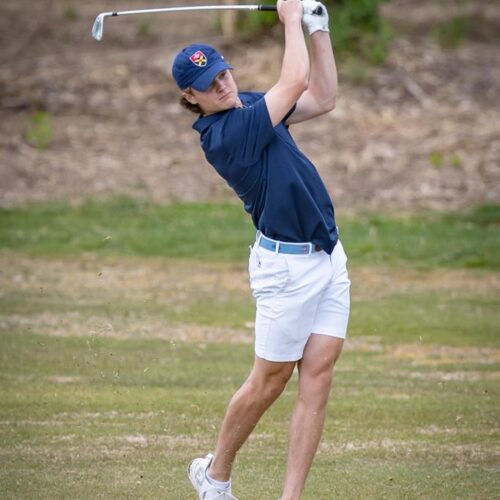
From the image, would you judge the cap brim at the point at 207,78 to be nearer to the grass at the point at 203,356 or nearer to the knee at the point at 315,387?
the knee at the point at 315,387

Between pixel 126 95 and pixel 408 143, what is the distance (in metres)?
4.75

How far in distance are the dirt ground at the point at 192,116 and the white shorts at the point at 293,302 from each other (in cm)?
1075

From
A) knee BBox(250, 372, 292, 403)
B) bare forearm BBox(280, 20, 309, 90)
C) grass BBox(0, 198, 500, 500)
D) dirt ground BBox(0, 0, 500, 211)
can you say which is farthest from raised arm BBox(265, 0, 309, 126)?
dirt ground BBox(0, 0, 500, 211)

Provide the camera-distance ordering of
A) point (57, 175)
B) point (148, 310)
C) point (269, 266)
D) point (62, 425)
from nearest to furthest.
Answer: point (269, 266), point (62, 425), point (148, 310), point (57, 175)

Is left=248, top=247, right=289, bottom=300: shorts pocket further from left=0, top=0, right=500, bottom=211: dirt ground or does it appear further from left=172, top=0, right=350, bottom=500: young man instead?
left=0, top=0, right=500, bottom=211: dirt ground

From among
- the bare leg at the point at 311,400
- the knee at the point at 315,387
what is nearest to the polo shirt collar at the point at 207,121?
the bare leg at the point at 311,400

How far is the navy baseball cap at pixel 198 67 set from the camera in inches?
212

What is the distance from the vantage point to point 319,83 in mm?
5727

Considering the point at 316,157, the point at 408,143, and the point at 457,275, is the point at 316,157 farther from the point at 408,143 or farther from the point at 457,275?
the point at 457,275

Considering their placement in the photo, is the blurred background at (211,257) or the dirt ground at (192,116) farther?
the dirt ground at (192,116)

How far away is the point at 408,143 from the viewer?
17828 millimetres

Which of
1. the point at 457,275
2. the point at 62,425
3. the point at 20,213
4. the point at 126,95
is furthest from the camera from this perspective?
the point at 126,95

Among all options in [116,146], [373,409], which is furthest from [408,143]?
[373,409]

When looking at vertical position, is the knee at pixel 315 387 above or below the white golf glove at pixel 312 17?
below
